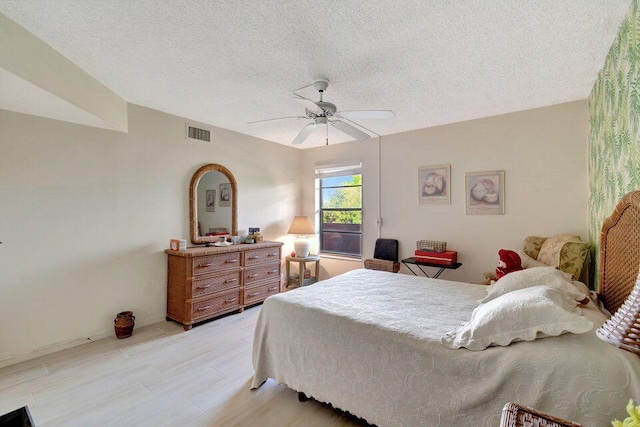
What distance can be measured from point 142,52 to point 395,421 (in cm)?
299

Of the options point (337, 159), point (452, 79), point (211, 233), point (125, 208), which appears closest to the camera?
point (452, 79)

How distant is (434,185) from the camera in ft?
13.0

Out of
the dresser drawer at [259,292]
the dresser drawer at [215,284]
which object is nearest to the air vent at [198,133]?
the dresser drawer at [215,284]

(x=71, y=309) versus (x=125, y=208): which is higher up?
(x=125, y=208)

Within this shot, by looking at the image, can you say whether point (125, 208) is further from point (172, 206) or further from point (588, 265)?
point (588, 265)

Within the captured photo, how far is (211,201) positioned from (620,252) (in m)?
4.08

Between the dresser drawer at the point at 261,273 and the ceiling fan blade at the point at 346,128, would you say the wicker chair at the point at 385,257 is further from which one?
the ceiling fan blade at the point at 346,128

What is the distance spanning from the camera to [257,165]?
15.0 ft

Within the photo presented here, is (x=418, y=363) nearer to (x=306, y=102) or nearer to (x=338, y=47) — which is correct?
(x=338, y=47)

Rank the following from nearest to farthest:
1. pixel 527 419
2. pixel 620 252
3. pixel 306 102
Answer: pixel 527 419, pixel 620 252, pixel 306 102

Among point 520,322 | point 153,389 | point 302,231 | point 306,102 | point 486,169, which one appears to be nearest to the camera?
point 520,322

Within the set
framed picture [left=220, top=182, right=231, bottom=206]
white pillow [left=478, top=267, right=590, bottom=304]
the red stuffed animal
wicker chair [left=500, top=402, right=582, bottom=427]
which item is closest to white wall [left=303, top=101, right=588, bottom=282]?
the red stuffed animal

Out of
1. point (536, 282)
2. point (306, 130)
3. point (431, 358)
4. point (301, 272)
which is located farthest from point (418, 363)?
point (301, 272)

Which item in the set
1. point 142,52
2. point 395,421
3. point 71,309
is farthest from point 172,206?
point 395,421
